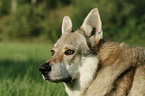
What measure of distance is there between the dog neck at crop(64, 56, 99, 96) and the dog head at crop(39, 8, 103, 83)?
59 millimetres

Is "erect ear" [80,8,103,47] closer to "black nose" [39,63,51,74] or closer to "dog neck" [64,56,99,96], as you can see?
"dog neck" [64,56,99,96]

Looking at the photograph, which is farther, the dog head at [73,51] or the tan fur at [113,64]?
the dog head at [73,51]

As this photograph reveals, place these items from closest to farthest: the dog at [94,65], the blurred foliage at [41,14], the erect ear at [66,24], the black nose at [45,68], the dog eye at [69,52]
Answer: the dog at [94,65]
the black nose at [45,68]
the dog eye at [69,52]
the erect ear at [66,24]
the blurred foliage at [41,14]

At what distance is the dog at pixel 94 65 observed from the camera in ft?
11.0

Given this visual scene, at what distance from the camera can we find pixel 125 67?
3.44 metres

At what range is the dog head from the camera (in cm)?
372

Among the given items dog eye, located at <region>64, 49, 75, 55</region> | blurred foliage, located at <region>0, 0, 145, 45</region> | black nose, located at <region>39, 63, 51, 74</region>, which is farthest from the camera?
blurred foliage, located at <region>0, 0, 145, 45</region>

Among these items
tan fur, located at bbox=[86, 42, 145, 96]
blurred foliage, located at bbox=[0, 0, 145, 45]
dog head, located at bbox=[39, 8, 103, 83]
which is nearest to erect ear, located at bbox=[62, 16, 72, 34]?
dog head, located at bbox=[39, 8, 103, 83]

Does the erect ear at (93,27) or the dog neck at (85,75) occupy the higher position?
the erect ear at (93,27)

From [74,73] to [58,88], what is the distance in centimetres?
154

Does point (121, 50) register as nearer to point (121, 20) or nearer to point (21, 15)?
point (121, 20)

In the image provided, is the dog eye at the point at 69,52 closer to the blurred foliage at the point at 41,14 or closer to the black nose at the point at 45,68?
the black nose at the point at 45,68

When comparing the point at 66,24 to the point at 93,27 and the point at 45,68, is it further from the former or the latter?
the point at 45,68

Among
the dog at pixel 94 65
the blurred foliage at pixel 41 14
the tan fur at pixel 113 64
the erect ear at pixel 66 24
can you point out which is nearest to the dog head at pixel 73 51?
the dog at pixel 94 65
